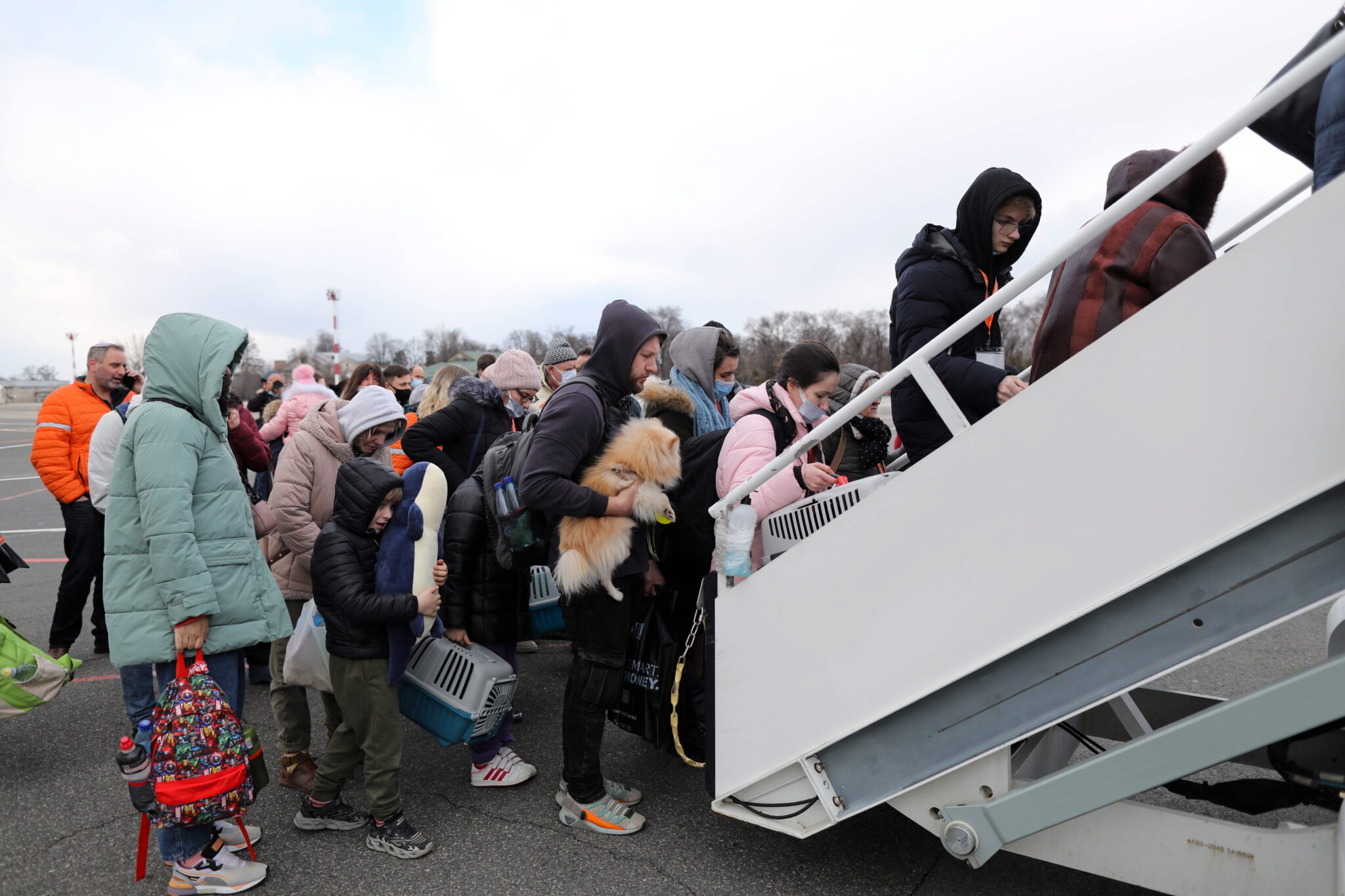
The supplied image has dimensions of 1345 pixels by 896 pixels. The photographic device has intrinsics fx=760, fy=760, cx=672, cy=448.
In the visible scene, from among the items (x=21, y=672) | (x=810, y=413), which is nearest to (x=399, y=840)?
(x=21, y=672)

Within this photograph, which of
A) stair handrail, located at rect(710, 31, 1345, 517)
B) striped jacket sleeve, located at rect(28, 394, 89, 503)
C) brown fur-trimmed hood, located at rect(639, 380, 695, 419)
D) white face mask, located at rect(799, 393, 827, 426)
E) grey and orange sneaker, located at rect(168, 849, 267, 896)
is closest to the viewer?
stair handrail, located at rect(710, 31, 1345, 517)

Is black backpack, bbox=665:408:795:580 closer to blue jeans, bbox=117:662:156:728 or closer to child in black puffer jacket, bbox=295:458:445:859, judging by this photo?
child in black puffer jacket, bbox=295:458:445:859

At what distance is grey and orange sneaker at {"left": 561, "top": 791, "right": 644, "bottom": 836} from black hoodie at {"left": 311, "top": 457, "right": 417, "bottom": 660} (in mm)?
979

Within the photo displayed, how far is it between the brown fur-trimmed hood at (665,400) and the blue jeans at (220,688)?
Result: 1.99 meters

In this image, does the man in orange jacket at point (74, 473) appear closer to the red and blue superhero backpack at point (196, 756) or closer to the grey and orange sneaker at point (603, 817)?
the red and blue superhero backpack at point (196, 756)

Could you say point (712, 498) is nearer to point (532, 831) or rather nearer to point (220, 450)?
point (532, 831)

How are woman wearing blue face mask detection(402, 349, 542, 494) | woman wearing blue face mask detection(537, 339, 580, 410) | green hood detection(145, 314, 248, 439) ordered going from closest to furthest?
green hood detection(145, 314, 248, 439) < woman wearing blue face mask detection(402, 349, 542, 494) < woman wearing blue face mask detection(537, 339, 580, 410)

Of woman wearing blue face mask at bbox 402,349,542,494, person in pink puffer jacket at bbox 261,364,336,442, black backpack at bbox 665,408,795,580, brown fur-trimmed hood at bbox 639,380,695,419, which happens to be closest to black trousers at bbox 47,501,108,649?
person in pink puffer jacket at bbox 261,364,336,442

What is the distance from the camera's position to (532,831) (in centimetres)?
305

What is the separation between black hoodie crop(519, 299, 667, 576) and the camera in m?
2.86

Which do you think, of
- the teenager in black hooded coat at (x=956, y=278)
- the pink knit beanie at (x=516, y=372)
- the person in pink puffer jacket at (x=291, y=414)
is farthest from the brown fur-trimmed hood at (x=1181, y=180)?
the person in pink puffer jacket at (x=291, y=414)

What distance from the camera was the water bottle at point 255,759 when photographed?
269 centimetres

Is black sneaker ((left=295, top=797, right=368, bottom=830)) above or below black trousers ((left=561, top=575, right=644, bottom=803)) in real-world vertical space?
below

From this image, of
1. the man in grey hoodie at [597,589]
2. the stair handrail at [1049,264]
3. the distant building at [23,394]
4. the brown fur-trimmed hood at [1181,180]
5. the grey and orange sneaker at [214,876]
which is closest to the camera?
the stair handrail at [1049,264]
